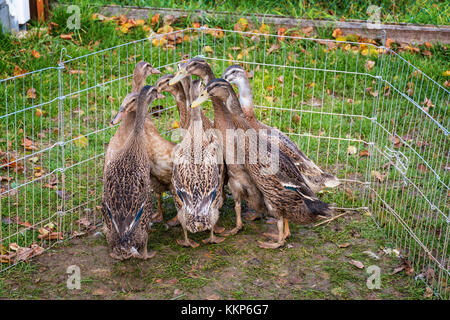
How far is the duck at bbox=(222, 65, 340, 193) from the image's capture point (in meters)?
5.80

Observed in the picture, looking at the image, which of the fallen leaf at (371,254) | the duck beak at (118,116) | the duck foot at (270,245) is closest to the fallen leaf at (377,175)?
the fallen leaf at (371,254)

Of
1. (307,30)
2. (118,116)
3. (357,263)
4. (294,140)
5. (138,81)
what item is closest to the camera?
(357,263)

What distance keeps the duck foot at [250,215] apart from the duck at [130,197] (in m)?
1.15

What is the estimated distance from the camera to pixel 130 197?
201 inches

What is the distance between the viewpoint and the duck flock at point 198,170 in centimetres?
515

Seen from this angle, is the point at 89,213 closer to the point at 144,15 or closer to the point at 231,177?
the point at 231,177

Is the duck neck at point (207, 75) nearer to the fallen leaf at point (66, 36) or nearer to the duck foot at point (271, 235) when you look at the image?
the duck foot at point (271, 235)

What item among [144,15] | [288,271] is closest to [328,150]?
[288,271]

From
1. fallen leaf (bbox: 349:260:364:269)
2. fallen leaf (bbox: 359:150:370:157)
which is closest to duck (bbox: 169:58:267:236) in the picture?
fallen leaf (bbox: 349:260:364:269)

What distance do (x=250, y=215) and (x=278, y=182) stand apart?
0.87 metres

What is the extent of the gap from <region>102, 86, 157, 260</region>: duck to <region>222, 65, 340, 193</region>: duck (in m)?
1.11

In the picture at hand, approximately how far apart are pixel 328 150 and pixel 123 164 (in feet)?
8.80

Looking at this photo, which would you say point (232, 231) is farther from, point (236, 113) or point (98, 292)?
point (98, 292)

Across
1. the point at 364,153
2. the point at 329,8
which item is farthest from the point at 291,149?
the point at 329,8
